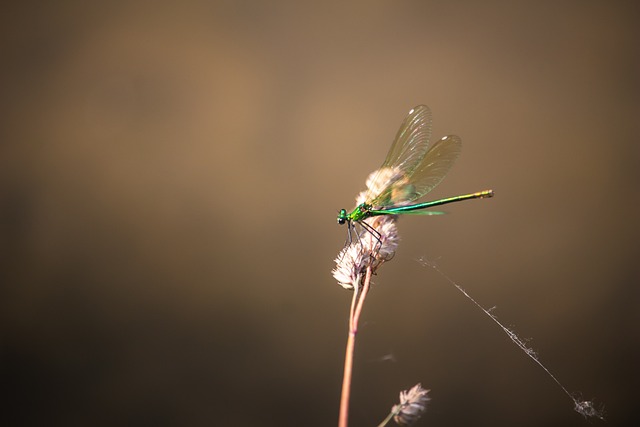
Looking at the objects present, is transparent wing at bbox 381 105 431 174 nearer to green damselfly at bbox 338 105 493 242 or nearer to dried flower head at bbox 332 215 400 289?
green damselfly at bbox 338 105 493 242

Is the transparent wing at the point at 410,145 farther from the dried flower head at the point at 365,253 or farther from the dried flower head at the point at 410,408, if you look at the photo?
the dried flower head at the point at 410,408

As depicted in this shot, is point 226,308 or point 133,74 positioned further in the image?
point 226,308

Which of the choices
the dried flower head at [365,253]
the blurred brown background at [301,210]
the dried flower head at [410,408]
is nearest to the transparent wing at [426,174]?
the dried flower head at [365,253]

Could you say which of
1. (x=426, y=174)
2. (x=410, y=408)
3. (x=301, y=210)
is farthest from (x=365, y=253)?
(x=301, y=210)

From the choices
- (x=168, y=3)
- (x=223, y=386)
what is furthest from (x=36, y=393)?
(x=168, y=3)

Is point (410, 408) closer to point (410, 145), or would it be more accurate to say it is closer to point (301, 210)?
point (410, 145)

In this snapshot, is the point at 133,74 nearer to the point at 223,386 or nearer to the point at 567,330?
the point at 223,386

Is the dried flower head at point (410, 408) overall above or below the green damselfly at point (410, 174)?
below
